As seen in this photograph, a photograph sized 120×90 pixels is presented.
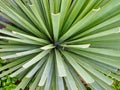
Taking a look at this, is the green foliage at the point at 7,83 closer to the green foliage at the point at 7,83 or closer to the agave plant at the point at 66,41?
the green foliage at the point at 7,83

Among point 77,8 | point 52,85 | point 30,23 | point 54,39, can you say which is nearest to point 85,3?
point 77,8

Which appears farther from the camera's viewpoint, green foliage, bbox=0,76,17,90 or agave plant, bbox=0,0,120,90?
green foliage, bbox=0,76,17,90

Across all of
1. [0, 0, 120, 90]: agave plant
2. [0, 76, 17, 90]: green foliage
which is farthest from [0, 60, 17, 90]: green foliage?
[0, 0, 120, 90]: agave plant

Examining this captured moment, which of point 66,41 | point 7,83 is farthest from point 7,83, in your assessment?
point 66,41

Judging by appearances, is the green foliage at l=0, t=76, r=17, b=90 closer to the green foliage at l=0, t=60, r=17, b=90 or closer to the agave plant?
the green foliage at l=0, t=60, r=17, b=90

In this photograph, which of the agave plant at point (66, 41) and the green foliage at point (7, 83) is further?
the green foliage at point (7, 83)

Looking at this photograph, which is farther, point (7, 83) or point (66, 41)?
point (7, 83)

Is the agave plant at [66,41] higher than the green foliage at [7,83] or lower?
higher

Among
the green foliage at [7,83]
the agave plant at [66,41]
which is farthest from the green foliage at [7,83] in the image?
the agave plant at [66,41]

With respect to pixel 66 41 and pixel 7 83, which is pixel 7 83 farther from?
pixel 66 41
